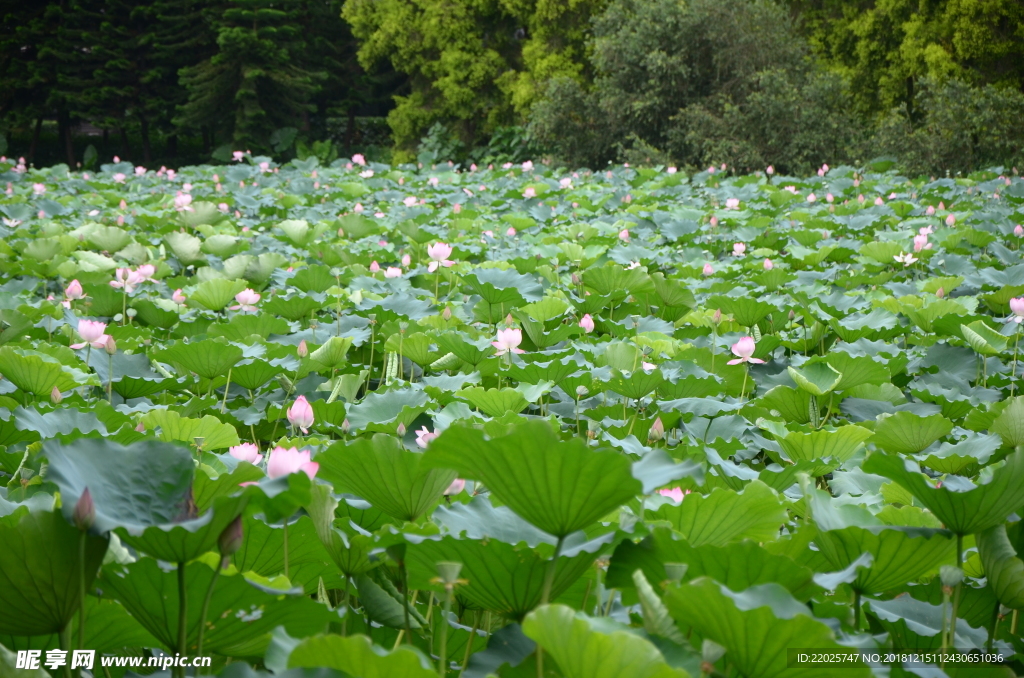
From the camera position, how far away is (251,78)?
45.5 feet

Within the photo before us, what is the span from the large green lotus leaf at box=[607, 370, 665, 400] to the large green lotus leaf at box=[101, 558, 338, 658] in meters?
1.00

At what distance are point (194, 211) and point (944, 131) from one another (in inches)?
241

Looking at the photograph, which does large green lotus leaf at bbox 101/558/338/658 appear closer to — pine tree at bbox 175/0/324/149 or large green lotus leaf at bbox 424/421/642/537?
large green lotus leaf at bbox 424/421/642/537

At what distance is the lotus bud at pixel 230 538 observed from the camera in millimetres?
681

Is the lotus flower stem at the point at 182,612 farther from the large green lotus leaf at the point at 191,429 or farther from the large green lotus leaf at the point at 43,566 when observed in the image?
the large green lotus leaf at the point at 191,429

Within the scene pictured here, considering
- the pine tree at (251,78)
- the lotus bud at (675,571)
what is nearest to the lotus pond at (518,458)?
the lotus bud at (675,571)

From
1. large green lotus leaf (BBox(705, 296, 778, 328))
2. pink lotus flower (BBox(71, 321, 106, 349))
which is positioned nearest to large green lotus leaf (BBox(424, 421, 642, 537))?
pink lotus flower (BBox(71, 321, 106, 349))

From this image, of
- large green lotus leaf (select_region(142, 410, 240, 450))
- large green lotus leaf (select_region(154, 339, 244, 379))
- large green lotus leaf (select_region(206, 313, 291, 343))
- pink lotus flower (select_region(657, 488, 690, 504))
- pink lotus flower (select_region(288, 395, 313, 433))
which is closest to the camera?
pink lotus flower (select_region(657, 488, 690, 504))

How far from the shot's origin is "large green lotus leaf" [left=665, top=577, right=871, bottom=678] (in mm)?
626

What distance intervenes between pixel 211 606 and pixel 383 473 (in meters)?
0.24

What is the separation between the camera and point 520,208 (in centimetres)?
556

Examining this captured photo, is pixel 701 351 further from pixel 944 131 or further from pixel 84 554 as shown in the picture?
pixel 944 131

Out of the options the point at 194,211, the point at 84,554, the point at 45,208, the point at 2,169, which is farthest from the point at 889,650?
the point at 2,169

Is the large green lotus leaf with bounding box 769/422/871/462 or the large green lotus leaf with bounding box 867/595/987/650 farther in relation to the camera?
the large green lotus leaf with bounding box 769/422/871/462
